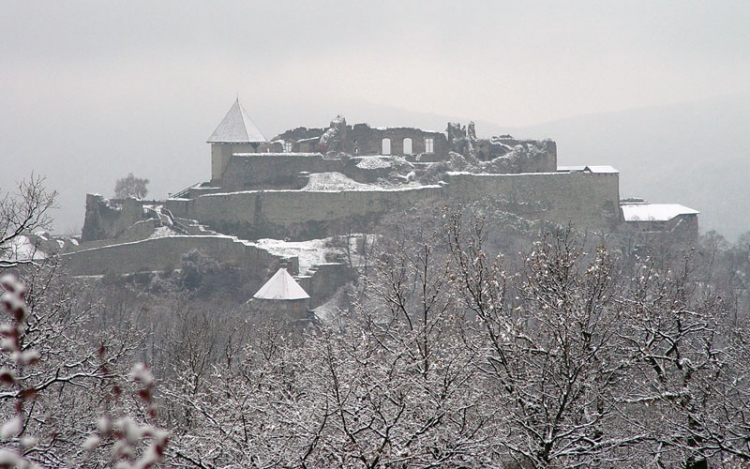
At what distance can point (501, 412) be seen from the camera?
888 cm

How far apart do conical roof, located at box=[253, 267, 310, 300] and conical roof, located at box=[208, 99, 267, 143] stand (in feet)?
45.5

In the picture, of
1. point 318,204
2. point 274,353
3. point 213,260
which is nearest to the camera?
point 274,353

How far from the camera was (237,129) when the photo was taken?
4444 centimetres

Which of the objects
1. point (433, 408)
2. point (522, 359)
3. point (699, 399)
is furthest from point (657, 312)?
point (433, 408)

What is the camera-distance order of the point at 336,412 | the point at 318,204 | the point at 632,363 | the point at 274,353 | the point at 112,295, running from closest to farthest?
the point at 336,412, the point at 632,363, the point at 274,353, the point at 112,295, the point at 318,204

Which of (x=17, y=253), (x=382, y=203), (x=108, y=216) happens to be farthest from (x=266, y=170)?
(x=17, y=253)

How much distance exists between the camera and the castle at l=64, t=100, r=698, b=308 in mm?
37969

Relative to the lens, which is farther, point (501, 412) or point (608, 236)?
point (608, 236)

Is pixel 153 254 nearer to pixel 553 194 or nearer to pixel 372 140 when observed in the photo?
pixel 372 140

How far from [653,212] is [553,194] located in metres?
5.07

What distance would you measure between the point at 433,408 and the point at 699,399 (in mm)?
2973

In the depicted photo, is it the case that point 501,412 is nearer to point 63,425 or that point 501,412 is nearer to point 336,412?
point 336,412

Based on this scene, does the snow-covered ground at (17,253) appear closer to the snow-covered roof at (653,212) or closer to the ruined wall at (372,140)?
the ruined wall at (372,140)

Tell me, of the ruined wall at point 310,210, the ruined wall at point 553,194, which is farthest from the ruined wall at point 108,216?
the ruined wall at point 553,194
